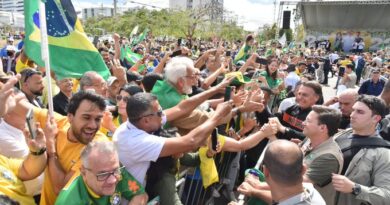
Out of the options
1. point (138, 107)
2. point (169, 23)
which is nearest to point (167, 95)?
point (138, 107)

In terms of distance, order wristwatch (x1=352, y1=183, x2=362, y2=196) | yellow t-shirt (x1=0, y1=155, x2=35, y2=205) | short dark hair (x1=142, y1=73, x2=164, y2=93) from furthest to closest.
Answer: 1. short dark hair (x1=142, y1=73, x2=164, y2=93)
2. wristwatch (x1=352, y1=183, x2=362, y2=196)
3. yellow t-shirt (x1=0, y1=155, x2=35, y2=205)

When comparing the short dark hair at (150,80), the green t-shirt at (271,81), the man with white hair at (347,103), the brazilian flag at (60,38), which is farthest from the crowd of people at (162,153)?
the green t-shirt at (271,81)

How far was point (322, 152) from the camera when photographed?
3.02m

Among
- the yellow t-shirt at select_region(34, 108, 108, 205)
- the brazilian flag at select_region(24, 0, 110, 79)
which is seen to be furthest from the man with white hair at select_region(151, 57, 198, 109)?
the yellow t-shirt at select_region(34, 108, 108, 205)

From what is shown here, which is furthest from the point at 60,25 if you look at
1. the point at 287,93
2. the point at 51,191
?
the point at 287,93

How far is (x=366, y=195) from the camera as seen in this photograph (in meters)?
2.83

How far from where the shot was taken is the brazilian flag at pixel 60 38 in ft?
11.4

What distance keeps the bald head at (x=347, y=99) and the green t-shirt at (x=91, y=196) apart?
315 cm

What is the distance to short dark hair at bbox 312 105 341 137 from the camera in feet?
10.5

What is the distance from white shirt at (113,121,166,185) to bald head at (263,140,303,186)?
89cm

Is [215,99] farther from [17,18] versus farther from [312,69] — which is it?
[17,18]

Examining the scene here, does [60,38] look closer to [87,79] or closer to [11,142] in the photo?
[87,79]

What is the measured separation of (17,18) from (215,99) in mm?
114369

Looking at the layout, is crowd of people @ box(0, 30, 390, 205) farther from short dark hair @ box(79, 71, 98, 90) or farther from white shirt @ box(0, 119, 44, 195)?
short dark hair @ box(79, 71, 98, 90)
